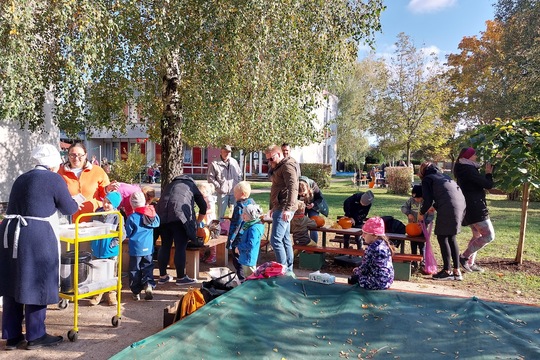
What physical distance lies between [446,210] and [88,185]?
16.9ft

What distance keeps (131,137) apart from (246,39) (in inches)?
1427

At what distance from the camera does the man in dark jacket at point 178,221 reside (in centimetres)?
636

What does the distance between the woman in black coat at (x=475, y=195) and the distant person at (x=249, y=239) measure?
350 centimetres

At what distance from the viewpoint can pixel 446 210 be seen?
6.92 meters

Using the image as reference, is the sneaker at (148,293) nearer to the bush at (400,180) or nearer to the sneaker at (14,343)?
the sneaker at (14,343)

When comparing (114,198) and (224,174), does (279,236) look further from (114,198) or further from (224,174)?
(224,174)

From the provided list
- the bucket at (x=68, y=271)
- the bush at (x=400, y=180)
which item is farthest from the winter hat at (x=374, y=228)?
the bush at (x=400, y=180)

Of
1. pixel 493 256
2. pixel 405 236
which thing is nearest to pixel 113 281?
pixel 405 236

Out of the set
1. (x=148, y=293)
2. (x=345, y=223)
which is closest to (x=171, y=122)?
(x=345, y=223)

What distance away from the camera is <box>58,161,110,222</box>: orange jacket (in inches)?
246

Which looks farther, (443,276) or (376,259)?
(443,276)

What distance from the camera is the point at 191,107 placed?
980 centimetres

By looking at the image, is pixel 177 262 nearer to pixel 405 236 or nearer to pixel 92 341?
pixel 92 341

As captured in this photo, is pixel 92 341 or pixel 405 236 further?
pixel 405 236
